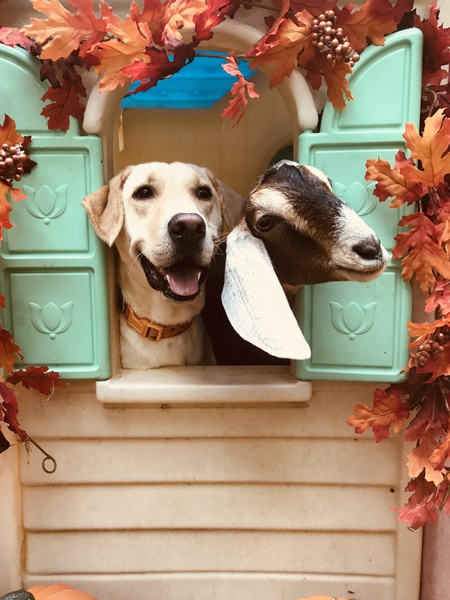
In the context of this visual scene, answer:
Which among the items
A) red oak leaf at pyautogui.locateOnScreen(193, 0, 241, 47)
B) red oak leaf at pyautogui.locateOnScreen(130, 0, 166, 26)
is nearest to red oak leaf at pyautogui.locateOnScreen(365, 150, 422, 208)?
red oak leaf at pyautogui.locateOnScreen(193, 0, 241, 47)

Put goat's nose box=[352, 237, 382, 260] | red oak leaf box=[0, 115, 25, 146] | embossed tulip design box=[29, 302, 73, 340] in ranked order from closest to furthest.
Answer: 1. goat's nose box=[352, 237, 382, 260]
2. red oak leaf box=[0, 115, 25, 146]
3. embossed tulip design box=[29, 302, 73, 340]

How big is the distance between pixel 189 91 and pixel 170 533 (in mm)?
1331

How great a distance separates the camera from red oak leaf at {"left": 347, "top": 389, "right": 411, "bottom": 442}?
47.6 inches

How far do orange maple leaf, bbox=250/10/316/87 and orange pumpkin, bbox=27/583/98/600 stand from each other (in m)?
1.29

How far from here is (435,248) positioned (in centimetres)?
112

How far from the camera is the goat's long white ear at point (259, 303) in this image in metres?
1.02

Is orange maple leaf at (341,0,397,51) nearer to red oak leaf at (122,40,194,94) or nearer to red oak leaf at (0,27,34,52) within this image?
red oak leaf at (122,40,194,94)

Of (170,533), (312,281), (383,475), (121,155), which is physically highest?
(121,155)

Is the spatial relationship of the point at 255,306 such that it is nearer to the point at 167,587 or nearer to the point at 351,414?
the point at 351,414

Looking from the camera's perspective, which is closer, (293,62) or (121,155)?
(293,62)

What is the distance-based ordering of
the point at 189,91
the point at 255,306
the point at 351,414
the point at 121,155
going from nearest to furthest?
the point at 255,306
the point at 351,414
the point at 189,91
the point at 121,155

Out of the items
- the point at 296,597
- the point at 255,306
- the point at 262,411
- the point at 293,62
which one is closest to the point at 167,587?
the point at 296,597

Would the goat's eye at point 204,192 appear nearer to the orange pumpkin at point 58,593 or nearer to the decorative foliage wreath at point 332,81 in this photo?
the decorative foliage wreath at point 332,81

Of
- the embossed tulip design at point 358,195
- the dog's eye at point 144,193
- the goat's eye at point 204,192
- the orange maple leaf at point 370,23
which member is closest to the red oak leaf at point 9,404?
the dog's eye at point 144,193
